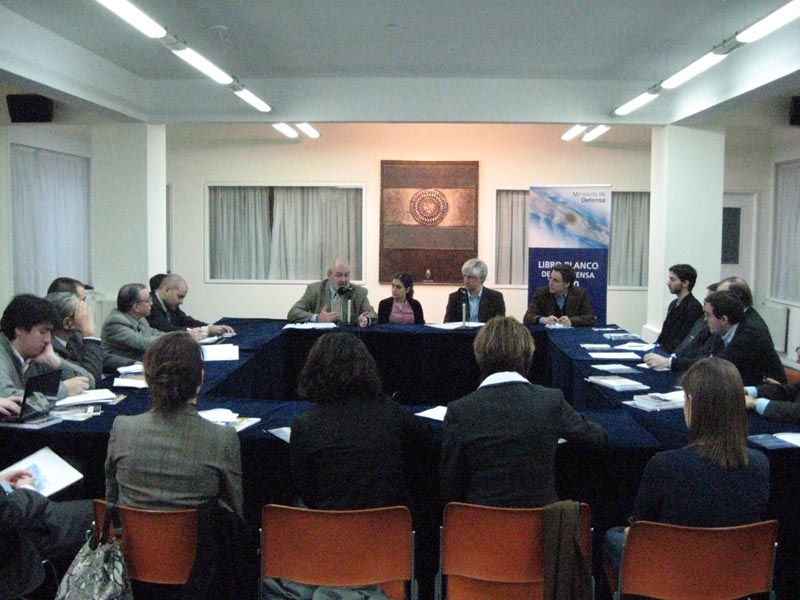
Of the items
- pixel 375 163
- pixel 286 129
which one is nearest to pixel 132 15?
pixel 286 129

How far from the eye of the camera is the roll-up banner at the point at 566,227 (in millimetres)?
8227

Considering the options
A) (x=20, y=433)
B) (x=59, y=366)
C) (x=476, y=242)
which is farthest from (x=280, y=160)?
(x=20, y=433)

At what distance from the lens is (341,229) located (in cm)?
989

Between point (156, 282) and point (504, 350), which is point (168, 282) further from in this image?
point (504, 350)

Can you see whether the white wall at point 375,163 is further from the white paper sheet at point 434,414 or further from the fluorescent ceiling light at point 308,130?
the white paper sheet at point 434,414

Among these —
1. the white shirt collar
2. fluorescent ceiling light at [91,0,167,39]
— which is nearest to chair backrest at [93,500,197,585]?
the white shirt collar

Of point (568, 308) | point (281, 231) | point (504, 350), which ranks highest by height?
point (281, 231)

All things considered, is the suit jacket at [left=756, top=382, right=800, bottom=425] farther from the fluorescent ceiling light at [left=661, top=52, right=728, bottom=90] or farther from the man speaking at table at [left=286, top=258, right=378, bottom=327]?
the man speaking at table at [left=286, top=258, right=378, bottom=327]

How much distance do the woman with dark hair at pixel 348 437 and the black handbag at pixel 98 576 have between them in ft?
1.93

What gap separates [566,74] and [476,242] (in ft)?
9.30

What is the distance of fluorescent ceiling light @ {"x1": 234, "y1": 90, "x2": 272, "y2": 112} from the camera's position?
638 centimetres

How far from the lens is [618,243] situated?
9.89 m

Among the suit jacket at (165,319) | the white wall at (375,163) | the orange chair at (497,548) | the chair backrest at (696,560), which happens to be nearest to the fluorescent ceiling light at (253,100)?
the suit jacket at (165,319)

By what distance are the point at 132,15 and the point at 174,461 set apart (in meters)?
2.81
